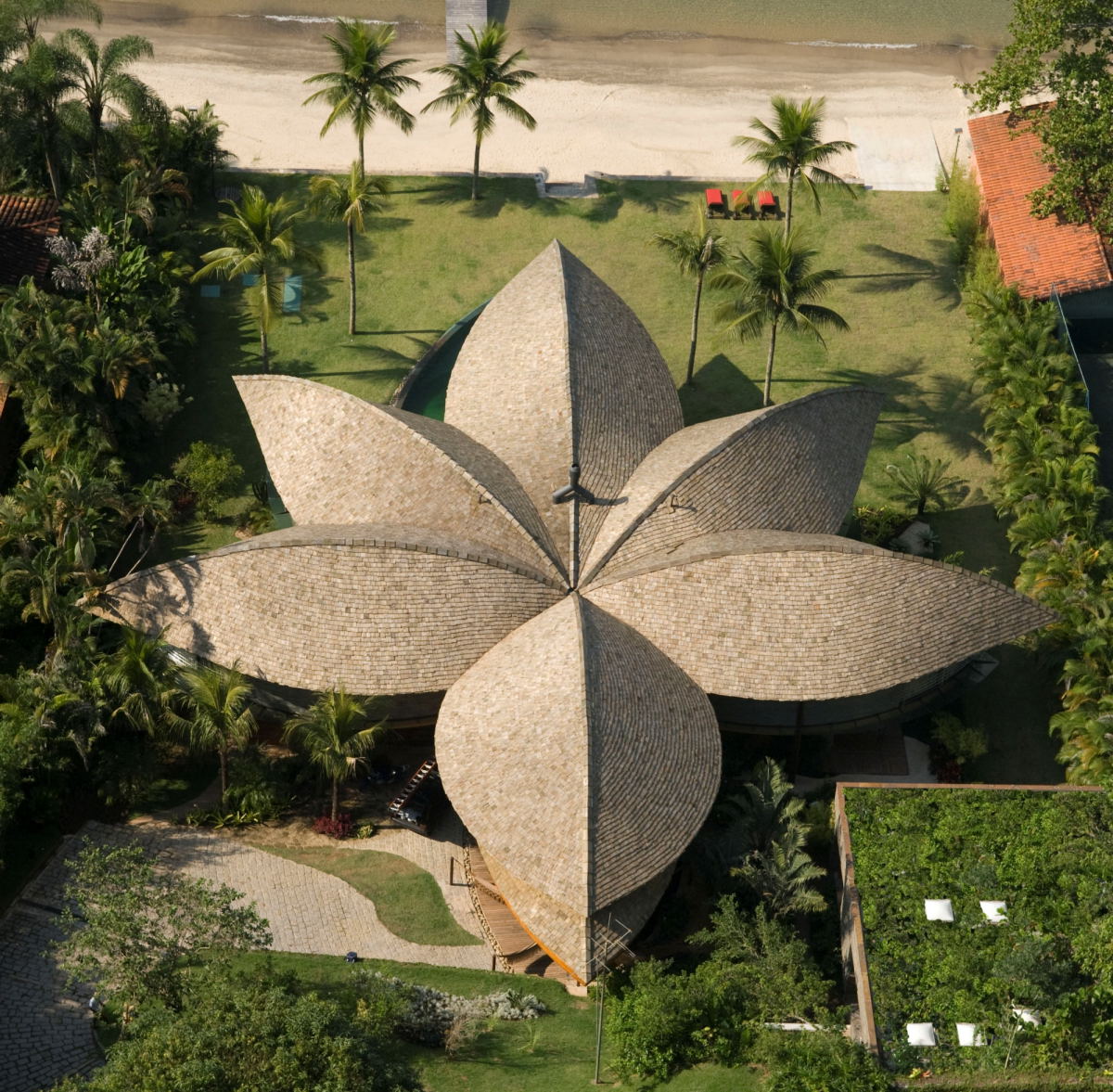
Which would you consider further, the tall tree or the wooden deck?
the tall tree

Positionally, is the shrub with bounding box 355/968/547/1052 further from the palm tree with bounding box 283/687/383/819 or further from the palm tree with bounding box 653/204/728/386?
the palm tree with bounding box 653/204/728/386

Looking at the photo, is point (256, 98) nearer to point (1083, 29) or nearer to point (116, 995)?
point (1083, 29)

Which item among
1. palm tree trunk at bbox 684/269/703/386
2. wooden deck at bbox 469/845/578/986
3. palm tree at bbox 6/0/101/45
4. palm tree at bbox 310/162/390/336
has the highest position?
palm tree at bbox 6/0/101/45

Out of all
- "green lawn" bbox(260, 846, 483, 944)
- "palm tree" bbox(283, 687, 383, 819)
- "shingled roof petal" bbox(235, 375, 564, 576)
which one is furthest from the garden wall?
"palm tree" bbox(283, 687, 383, 819)

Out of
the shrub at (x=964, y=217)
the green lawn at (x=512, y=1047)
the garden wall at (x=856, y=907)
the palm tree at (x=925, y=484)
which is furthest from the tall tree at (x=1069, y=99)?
the green lawn at (x=512, y=1047)

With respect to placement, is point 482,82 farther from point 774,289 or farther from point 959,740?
point 959,740

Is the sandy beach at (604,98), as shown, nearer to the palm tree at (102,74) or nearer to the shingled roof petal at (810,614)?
the palm tree at (102,74)
